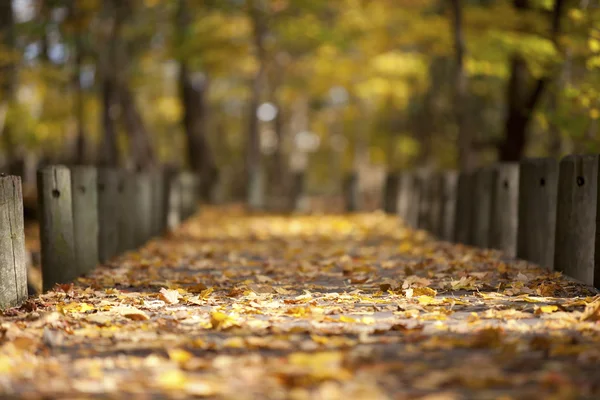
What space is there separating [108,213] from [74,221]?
143 centimetres

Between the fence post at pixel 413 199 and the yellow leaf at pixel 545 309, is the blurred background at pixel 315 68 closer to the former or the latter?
the fence post at pixel 413 199

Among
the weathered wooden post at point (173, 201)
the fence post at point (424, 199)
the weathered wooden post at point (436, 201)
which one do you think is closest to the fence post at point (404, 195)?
the fence post at point (424, 199)

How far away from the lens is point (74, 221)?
6.88 meters

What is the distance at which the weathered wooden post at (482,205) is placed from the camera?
8.76 metres

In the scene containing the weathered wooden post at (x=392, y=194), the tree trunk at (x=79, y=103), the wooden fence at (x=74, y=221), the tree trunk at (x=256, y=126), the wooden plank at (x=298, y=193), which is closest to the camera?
the wooden fence at (x=74, y=221)

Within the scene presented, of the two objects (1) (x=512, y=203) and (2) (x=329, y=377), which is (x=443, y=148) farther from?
(2) (x=329, y=377)

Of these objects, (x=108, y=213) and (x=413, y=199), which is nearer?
(x=108, y=213)

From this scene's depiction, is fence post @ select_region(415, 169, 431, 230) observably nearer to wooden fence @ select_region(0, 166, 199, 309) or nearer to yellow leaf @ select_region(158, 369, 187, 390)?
wooden fence @ select_region(0, 166, 199, 309)

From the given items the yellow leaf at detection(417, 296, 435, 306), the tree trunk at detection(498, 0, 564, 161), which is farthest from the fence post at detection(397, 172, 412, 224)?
the yellow leaf at detection(417, 296, 435, 306)

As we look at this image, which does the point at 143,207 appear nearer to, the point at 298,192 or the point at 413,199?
the point at 413,199

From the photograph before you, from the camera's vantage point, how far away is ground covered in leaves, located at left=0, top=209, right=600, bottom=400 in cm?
329

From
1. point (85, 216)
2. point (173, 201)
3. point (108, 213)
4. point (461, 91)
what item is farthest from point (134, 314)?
point (461, 91)

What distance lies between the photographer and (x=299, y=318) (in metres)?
4.84

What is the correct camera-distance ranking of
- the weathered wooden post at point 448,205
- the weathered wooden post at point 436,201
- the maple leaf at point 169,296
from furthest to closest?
1. the weathered wooden post at point 436,201
2. the weathered wooden post at point 448,205
3. the maple leaf at point 169,296
